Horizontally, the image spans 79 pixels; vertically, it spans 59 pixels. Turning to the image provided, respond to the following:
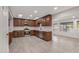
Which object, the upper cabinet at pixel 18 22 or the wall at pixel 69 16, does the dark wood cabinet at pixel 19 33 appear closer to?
the upper cabinet at pixel 18 22

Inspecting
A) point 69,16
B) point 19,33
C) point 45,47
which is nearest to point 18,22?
point 19,33

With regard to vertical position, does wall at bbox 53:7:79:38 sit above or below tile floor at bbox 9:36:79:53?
above

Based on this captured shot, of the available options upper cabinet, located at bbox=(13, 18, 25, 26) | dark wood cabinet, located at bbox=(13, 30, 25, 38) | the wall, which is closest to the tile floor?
the wall

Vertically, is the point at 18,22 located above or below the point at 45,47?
above

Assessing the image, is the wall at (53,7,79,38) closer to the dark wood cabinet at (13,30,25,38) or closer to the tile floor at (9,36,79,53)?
the tile floor at (9,36,79,53)

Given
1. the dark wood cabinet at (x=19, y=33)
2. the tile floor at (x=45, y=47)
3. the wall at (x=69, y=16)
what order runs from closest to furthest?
the tile floor at (x=45, y=47), the wall at (x=69, y=16), the dark wood cabinet at (x=19, y=33)

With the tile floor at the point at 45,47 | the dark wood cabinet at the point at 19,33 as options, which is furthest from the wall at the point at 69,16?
the dark wood cabinet at the point at 19,33

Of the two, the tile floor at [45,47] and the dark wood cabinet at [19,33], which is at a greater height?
the dark wood cabinet at [19,33]

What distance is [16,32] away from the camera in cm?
1181

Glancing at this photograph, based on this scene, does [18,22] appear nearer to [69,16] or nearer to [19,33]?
[19,33]
